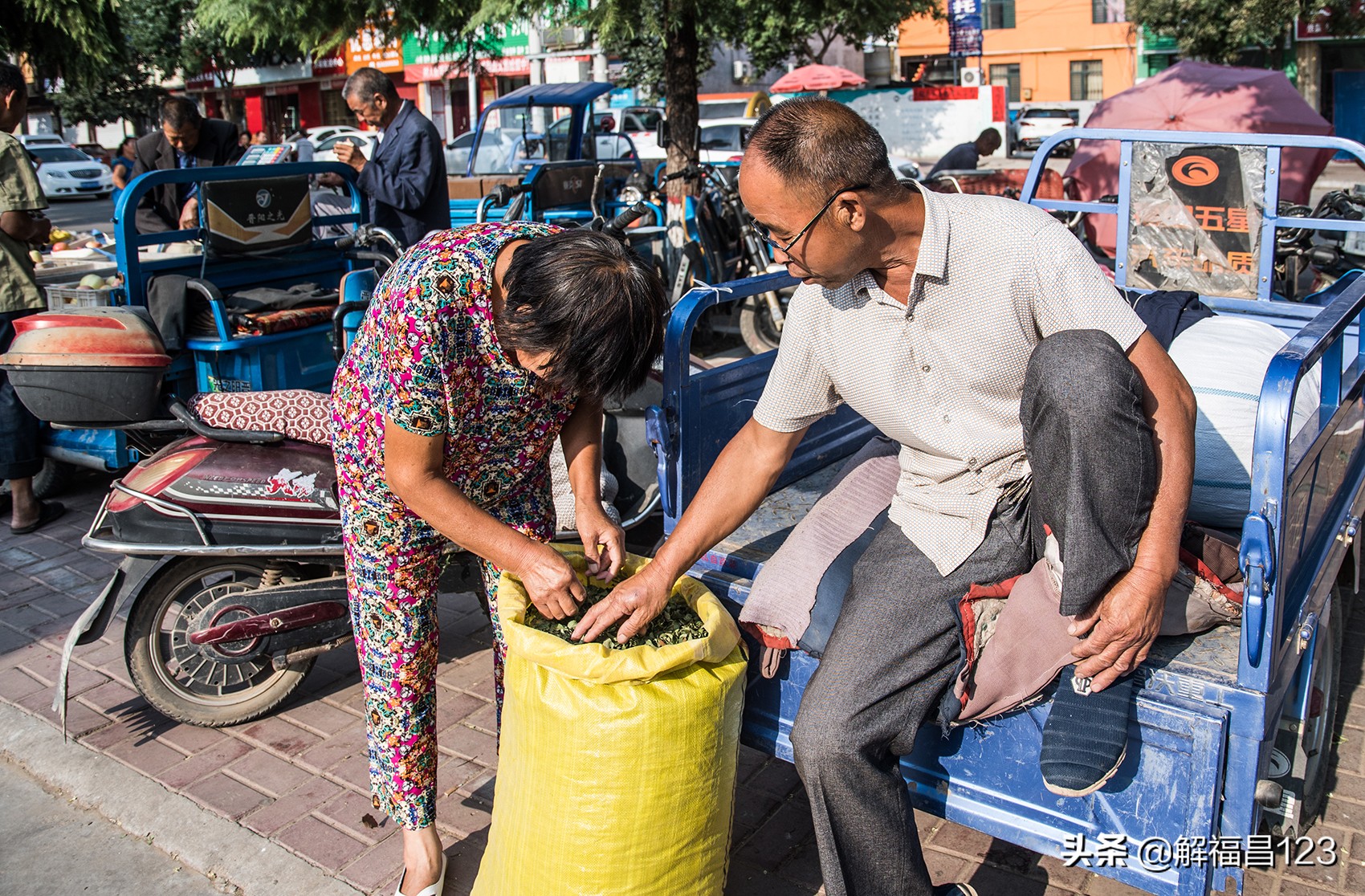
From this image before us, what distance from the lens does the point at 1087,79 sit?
36625mm

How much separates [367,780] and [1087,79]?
3902cm

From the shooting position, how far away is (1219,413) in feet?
8.67

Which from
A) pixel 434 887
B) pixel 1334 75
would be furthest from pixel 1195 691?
pixel 1334 75

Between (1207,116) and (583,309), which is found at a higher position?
(1207,116)

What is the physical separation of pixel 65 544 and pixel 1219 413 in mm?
4776

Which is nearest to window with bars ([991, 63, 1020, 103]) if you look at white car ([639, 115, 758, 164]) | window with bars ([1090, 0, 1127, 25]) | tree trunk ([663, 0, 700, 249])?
window with bars ([1090, 0, 1127, 25])

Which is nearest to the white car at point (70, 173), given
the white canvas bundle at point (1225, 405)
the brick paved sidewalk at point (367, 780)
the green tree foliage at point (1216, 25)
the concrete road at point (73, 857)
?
the brick paved sidewalk at point (367, 780)

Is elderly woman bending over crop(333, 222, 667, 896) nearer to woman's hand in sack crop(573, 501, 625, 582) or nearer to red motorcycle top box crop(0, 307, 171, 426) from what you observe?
woman's hand in sack crop(573, 501, 625, 582)

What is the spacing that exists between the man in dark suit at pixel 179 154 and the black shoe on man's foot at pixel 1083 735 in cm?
544

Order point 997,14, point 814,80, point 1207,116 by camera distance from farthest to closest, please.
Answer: point 997,14
point 814,80
point 1207,116

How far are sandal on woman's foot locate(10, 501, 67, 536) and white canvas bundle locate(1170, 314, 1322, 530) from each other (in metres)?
4.97

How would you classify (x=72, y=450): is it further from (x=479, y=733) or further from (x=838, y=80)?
(x=838, y=80)

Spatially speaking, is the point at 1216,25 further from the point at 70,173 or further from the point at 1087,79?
the point at 70,173

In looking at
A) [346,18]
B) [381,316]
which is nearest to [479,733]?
[381,316]
